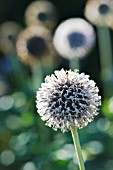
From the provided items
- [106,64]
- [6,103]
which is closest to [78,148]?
[6,103]

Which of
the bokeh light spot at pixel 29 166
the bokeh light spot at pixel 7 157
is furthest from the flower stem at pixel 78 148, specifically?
the bokeh light spot at pixel 7 157

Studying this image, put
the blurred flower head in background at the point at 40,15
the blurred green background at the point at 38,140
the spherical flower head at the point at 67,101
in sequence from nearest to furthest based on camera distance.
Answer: the spherical flower head at the point at 67,101, the blurred green background at the point at 38,140, the blurred flower head in background at the point at 40,15

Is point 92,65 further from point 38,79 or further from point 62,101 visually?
point 62,101

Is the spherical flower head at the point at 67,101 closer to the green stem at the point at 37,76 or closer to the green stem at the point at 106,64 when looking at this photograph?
the green stem at the point at 37,76

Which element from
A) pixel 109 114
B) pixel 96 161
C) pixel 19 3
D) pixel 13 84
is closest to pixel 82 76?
pixel 109 114

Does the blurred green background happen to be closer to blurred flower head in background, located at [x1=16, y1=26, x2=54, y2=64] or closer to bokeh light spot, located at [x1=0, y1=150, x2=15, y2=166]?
bokeh light spot, located at [x1=0, y1=150, x2=15, y2=166]

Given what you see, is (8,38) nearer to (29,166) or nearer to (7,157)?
(7,157)
